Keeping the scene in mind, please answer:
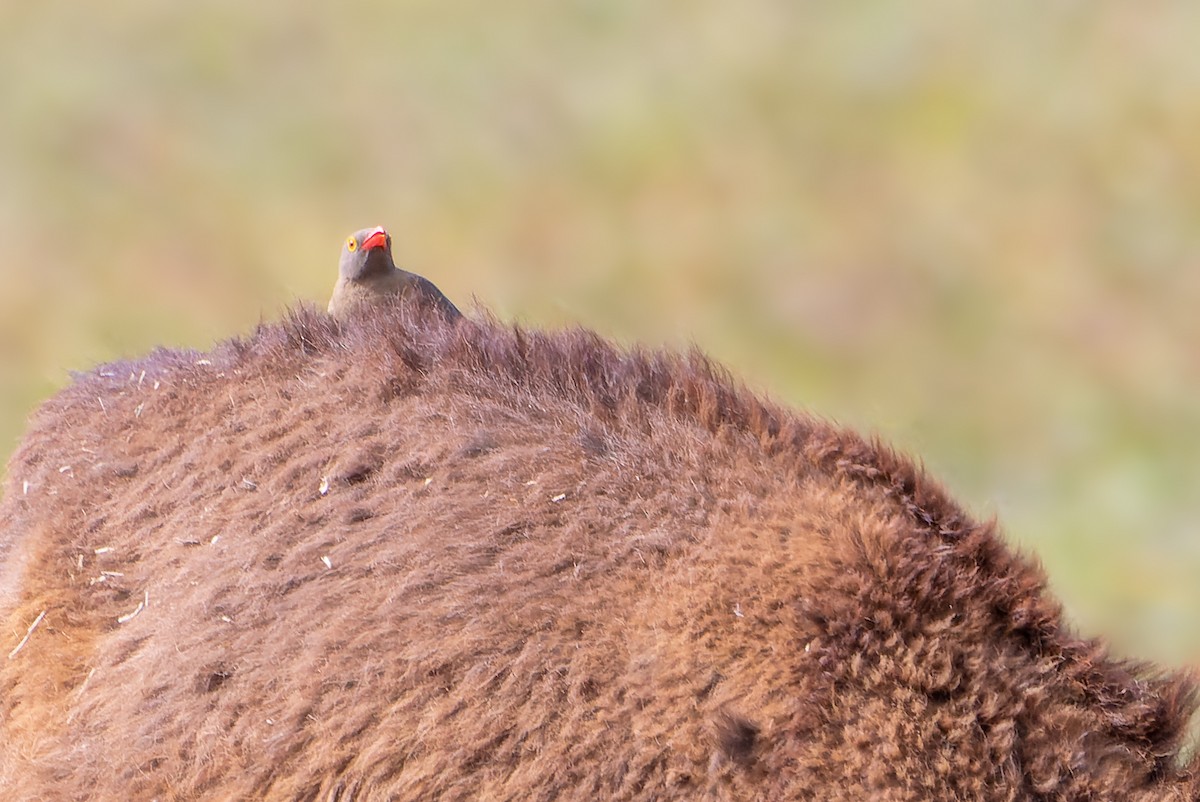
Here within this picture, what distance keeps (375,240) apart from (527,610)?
8.55ft

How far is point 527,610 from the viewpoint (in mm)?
2580

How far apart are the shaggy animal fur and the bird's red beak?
1686 mm

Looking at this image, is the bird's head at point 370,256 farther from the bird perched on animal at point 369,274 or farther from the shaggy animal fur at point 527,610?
the shaggy animal fur at point 527,610

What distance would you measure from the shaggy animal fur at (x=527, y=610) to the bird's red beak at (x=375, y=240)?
169cm

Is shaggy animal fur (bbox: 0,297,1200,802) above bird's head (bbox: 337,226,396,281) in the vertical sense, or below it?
below

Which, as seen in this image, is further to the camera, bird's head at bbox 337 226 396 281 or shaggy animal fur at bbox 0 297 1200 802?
bird's head at bbox 337 226 396 281

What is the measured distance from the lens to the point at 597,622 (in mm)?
2543

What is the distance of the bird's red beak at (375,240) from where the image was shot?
4879mm

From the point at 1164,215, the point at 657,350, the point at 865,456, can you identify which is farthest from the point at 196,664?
the point at 1164,215

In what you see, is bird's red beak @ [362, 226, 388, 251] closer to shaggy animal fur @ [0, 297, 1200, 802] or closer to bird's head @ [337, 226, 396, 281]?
bird's head @ [337, 226, 396, 281]

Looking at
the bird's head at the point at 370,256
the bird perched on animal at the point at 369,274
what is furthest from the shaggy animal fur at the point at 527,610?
the bird's head at the point at 370,256

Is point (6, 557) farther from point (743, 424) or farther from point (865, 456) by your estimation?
point (865, 456)

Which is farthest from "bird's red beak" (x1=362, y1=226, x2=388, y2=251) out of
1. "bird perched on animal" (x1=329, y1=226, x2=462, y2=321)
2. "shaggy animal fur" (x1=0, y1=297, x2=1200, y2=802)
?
"shaggy animal fur" (x1=0, y1=297, x2=1200, y2=802)

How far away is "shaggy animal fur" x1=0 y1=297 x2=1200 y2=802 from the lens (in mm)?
2400
